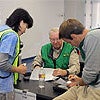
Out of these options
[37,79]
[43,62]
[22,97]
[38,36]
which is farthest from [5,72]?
[38,36]

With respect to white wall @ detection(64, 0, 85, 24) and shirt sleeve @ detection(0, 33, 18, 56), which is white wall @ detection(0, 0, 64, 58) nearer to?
white wall @ detection(64, 0, 85, 24)

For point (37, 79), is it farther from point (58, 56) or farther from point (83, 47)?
point (83, 47)

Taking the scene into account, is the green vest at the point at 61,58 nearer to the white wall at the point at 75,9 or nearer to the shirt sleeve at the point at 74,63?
the shirt sleeve at the point at 74,63

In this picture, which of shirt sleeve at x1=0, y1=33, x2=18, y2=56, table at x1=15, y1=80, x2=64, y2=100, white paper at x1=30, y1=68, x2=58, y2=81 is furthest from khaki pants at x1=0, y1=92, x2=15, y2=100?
white paper at x1=30, y1=68, x2=58, y2=81

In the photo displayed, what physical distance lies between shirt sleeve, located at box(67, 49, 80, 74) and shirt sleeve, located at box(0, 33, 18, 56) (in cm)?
91

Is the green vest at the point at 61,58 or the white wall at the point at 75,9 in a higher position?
the green vest at the point at 61,58

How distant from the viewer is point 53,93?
2225mm

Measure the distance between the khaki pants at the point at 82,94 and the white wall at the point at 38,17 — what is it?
161 inches

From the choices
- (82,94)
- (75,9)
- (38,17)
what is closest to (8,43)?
(82,94)

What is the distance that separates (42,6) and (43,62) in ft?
13.5

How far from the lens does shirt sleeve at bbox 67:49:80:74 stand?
280cm

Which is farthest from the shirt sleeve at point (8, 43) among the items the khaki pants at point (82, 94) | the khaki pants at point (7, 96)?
the khaki pants at point (82, 94)

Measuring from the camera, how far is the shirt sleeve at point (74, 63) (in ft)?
9.20

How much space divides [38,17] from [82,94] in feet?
16.9
